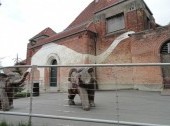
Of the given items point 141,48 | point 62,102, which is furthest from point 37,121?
point 141,48

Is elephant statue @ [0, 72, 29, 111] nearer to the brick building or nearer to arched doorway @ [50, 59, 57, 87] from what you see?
arched doorway @ [50, 59, 57, 87]

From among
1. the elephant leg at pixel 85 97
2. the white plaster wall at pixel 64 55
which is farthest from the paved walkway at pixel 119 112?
the white plaster wall at pixel 64 55

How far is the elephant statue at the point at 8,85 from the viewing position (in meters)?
6.65

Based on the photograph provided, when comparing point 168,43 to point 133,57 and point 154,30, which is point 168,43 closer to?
point 154,30

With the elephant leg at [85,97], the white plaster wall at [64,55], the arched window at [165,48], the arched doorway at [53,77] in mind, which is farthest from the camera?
the white plaster wall at [64,55]

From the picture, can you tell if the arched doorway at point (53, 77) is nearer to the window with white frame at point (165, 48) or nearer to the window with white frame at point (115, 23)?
the window with white frame at point (115, 23)

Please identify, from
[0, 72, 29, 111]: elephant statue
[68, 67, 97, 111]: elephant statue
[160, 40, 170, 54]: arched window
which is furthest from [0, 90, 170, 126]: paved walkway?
[160, 40, 170, 54]: arched window

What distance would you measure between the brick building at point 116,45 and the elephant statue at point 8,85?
819 centimetres

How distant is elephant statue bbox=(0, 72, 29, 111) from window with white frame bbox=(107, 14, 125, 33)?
13.1 metres

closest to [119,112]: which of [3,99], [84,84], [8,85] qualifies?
[84,84]

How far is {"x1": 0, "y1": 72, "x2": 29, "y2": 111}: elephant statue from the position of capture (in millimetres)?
6648

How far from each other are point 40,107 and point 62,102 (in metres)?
1.46

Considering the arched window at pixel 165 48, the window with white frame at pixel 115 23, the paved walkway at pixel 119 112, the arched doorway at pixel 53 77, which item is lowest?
the paved walkway at pixel 119 112

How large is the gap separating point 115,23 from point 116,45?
213cm
